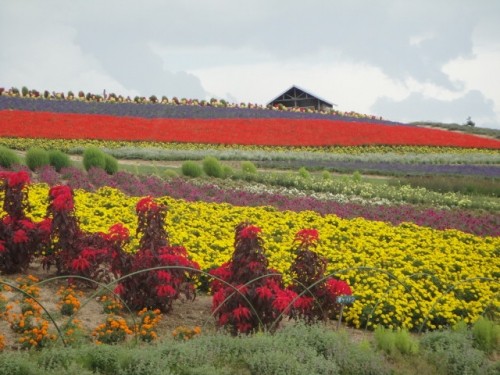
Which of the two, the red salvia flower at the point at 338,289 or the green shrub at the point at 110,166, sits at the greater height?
the green shrub at the point at 110,166

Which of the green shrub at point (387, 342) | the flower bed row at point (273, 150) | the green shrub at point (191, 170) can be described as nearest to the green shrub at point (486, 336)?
the green shrub at point (387, 342)

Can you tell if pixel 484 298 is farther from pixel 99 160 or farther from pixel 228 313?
pixel 99 160

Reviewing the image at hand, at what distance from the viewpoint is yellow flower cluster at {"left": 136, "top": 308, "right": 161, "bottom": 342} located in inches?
273

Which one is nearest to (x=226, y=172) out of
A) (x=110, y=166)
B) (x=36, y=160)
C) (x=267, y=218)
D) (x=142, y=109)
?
(x=110, y=166)

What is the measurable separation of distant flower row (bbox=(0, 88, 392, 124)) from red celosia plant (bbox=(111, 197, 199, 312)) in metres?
24.9

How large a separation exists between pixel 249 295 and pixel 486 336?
7.97ft

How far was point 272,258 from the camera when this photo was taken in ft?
32.9

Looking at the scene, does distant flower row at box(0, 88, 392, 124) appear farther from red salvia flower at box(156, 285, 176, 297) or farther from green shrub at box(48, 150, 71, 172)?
red salvia flower at box(156, 285, 176, 297)

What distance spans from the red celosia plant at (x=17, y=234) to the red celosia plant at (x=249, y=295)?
2.48m

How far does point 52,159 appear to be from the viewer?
637 inches

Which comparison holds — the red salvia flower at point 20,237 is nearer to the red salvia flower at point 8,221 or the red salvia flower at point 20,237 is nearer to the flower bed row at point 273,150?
the red salvia flower at point 8,221

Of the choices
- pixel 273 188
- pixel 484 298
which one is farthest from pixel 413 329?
pixel 273 188

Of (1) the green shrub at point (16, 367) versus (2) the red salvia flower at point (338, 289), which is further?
(2) the red salvia flower at point (338, 289)

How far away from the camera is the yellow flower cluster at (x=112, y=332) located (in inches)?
266
